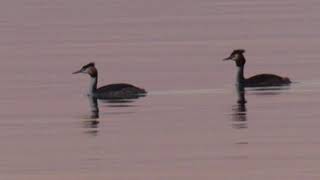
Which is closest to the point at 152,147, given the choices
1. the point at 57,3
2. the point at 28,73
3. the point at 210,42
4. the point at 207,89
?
the point at 207,89

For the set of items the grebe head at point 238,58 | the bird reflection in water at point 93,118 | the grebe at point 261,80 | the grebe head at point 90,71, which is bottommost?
the bird reflection in water at point 93,118

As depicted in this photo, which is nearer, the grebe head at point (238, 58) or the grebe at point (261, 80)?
the grebe at point (261, 80)

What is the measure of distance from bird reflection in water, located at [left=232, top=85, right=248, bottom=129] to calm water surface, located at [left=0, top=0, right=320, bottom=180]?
4cm

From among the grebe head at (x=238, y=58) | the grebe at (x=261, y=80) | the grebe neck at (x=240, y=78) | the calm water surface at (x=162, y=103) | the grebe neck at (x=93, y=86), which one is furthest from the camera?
the grebe head at (x=238, y=58)

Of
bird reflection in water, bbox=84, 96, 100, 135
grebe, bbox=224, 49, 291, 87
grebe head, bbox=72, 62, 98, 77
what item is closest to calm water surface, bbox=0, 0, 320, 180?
bird reflection in water, bbox=84, 96, 100, 135

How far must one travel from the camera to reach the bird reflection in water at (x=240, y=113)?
106 feet

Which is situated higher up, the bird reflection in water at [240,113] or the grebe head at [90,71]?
the grebe head at [90,71]

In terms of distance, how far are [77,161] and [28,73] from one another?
60.4ft

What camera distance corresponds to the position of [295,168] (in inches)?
1022

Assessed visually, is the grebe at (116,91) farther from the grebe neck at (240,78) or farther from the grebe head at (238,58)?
the grebe head at (238,58)

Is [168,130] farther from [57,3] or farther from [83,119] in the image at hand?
[57,3]

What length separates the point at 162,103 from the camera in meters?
37.2

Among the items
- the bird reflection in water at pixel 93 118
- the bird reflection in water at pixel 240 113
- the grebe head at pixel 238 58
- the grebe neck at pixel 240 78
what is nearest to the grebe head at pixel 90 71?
the bird reflection in water at pixel 93 118

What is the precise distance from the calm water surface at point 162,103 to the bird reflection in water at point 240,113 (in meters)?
0.04
